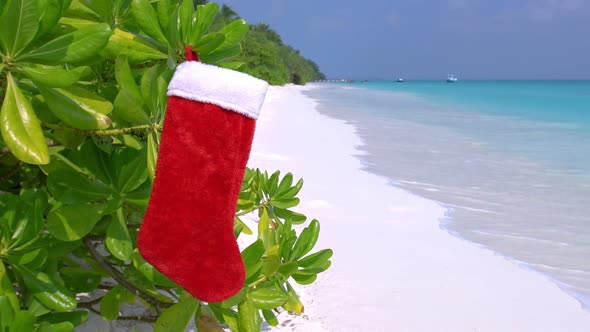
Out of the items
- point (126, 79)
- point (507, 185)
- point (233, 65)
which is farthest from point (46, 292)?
point (507, 185)

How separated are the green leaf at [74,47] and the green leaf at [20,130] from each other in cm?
6

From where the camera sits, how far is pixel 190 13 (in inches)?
38.4

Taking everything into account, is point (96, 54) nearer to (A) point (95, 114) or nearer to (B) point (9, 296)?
(A) point (95, 114)

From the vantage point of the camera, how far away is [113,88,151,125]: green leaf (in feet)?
2.97

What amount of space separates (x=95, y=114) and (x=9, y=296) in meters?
0.35

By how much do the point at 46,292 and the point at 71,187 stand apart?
194mm

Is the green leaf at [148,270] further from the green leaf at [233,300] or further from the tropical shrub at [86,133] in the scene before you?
the green leaf at [233,300]

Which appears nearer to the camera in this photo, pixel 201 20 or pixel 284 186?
pixel 201 20

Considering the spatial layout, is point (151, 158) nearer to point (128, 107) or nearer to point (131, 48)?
point (128, 107)

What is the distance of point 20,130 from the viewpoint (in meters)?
0.80

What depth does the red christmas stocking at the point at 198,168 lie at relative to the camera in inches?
36.4

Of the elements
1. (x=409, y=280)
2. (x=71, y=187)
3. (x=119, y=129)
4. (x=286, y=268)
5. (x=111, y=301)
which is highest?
(x=119, y=129)

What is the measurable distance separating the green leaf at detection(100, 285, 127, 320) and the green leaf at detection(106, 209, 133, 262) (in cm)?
33

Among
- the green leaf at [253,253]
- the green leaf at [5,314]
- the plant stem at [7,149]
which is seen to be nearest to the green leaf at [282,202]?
the green leaf at [253,253]
